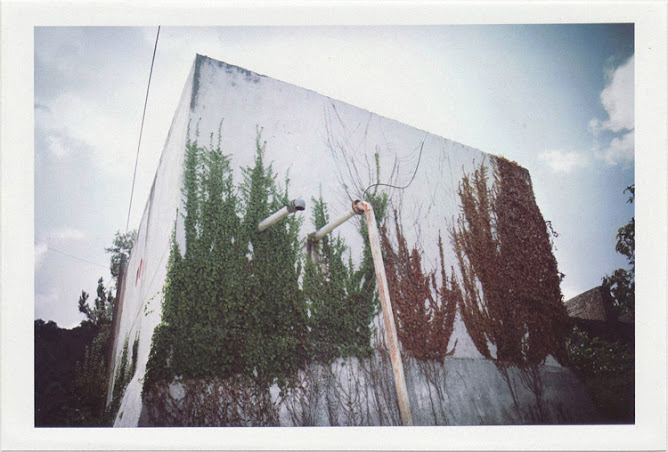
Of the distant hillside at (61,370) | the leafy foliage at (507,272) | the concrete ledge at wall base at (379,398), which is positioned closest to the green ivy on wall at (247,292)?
the concrete ledge at wall base at (379,398)

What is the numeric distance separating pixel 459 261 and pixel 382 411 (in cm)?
291

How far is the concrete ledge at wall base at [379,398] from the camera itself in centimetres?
420

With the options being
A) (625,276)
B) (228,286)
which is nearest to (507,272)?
(625,276)

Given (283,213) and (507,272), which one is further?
(507,272)

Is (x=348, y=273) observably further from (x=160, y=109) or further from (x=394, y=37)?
(x=160, y=109)

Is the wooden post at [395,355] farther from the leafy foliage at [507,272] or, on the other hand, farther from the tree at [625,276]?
the tree at [625,276]

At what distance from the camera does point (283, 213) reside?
15.7ft

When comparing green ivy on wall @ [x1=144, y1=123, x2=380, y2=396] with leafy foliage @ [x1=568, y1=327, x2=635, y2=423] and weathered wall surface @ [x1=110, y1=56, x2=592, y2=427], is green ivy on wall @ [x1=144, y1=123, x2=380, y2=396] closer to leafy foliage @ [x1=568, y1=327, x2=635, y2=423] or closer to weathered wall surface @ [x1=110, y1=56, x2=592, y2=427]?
weathered wall surface @ [x1=110, y1=56, x2=592, y2=427]

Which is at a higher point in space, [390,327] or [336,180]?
[336,180]

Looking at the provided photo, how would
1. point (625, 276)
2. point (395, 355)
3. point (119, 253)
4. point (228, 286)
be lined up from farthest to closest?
point (119, 253) → point (625, 276) → point (228, 286) → point (395, 355)

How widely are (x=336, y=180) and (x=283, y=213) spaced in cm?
167

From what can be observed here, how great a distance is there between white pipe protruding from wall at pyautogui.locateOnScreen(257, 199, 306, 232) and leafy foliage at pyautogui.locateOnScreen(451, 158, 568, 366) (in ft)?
11.2

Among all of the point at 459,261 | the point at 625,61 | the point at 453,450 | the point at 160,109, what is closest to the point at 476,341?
the point at 459,261

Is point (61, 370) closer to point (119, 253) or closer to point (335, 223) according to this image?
point (119, 253)
